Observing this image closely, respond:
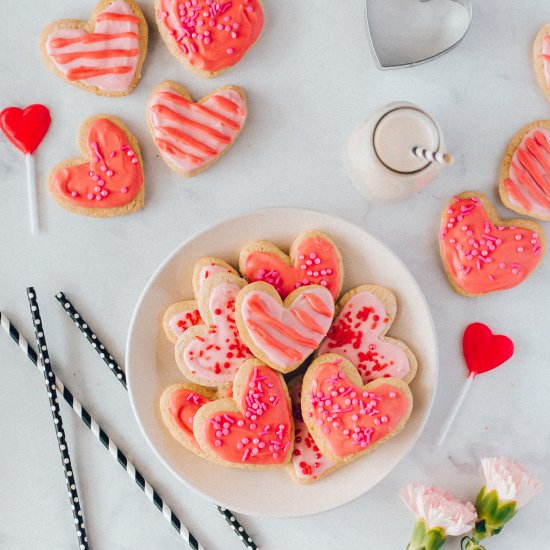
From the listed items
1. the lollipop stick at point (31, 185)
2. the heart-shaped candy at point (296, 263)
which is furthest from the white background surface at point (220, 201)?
the heart-shaped candy at point (296, 263)

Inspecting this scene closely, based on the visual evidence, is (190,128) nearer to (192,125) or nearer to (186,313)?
(192,125)

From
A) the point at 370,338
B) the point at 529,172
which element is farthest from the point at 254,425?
the point at 529,172

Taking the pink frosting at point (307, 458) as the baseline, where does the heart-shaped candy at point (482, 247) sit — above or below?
above

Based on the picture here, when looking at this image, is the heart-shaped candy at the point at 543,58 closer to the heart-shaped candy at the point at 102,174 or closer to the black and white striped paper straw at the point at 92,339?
the heart-shaped candy at the point at 102,174

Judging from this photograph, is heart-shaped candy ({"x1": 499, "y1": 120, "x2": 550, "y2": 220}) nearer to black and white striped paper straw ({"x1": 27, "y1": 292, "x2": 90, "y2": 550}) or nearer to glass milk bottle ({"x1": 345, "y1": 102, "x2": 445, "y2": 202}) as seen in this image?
glass milk bottle ({"x1": 345, "y1": 102, "x2": 445, "y2": 202})

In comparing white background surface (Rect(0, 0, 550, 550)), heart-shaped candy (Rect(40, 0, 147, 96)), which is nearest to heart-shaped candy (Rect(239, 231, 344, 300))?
white background surface (Rect(0, 0, 550, 550))

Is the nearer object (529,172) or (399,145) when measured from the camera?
(399,145)

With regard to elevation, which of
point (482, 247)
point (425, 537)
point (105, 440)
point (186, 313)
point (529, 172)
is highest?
point (529, 172)
